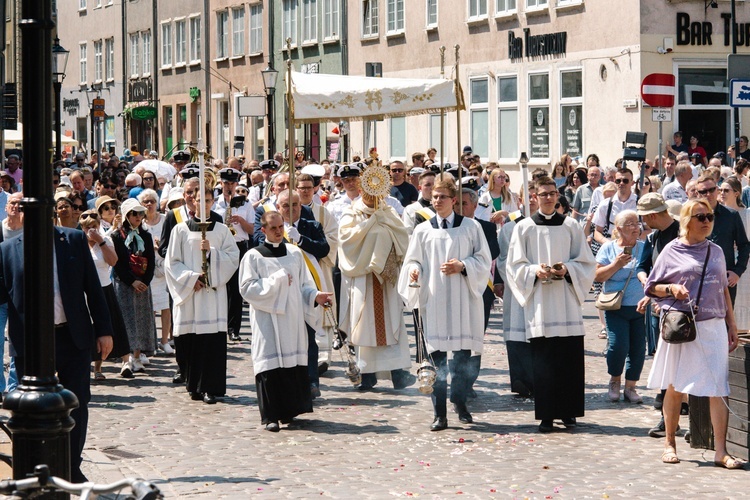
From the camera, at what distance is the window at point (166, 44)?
6181cm

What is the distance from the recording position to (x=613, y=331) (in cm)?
1280

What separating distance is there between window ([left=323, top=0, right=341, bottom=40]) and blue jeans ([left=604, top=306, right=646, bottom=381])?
35405mm

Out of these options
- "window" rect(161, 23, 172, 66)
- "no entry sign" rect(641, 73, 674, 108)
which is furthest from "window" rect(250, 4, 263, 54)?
"no entry sign" rect(641, 73, 674, 108)

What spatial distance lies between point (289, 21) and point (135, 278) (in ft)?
121

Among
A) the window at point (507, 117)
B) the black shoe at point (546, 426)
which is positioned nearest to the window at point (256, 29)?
the window at point (507, 117)

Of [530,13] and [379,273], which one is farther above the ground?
[530,13]

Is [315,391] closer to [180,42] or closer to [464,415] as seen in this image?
[464,415]

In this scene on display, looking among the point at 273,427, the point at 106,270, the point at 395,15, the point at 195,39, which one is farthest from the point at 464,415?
the point at 195,39

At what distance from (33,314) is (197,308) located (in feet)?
22.0

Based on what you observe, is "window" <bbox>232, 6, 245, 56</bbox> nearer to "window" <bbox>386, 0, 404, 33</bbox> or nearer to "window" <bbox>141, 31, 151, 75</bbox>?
"window" <bbox>141, 31, 151, 75</bbox>

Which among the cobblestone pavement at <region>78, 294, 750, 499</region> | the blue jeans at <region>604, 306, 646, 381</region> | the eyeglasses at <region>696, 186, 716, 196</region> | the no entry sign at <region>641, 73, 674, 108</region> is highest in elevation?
the no entry sign at <region>641, 73, 674, 108</region>

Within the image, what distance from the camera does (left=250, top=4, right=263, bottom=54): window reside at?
5353cm

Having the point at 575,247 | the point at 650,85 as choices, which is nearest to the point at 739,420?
the point at 575,247

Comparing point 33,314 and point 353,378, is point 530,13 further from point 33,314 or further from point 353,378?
point 33,314
